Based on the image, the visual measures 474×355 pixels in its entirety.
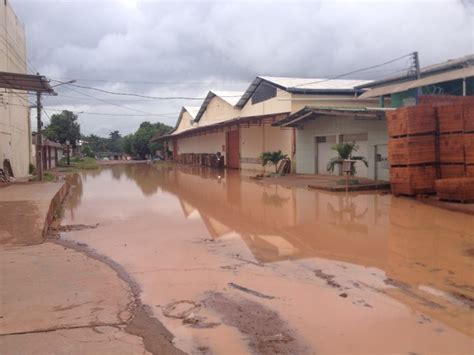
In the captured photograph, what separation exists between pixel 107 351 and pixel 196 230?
21.7 ft

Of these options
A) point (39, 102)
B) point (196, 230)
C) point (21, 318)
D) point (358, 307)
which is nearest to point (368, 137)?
point (196, 230)

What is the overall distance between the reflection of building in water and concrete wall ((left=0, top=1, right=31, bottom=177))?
12.1m

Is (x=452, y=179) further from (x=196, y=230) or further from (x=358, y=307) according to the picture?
(x=358, y=307)

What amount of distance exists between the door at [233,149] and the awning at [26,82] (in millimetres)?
20944

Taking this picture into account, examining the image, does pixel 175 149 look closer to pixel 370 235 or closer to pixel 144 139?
pixel 144 139

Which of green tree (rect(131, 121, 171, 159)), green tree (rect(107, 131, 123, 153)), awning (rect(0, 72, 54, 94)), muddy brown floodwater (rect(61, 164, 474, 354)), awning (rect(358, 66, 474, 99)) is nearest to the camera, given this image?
muddy brown floodwater (rect(61, 164, 474, 354))

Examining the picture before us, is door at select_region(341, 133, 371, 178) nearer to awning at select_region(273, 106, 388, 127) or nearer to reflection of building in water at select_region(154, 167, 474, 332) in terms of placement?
awning at select_region(273, 106, 388, 127)

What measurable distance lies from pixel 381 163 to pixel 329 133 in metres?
5.35

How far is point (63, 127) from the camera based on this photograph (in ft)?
193

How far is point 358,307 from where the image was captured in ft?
18.1

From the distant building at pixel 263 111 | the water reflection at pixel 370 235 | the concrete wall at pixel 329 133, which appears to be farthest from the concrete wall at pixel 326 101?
the water reflection at pixel 370 235

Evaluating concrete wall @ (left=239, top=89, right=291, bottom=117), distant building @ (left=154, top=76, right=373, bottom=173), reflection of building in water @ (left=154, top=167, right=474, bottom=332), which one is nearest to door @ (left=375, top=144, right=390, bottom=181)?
reflection of building in water @ (left=154, top=167, right=474, bottom=332)

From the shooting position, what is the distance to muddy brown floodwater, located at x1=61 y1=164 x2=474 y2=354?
15.4ft

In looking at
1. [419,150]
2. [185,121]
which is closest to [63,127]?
[185,121]
